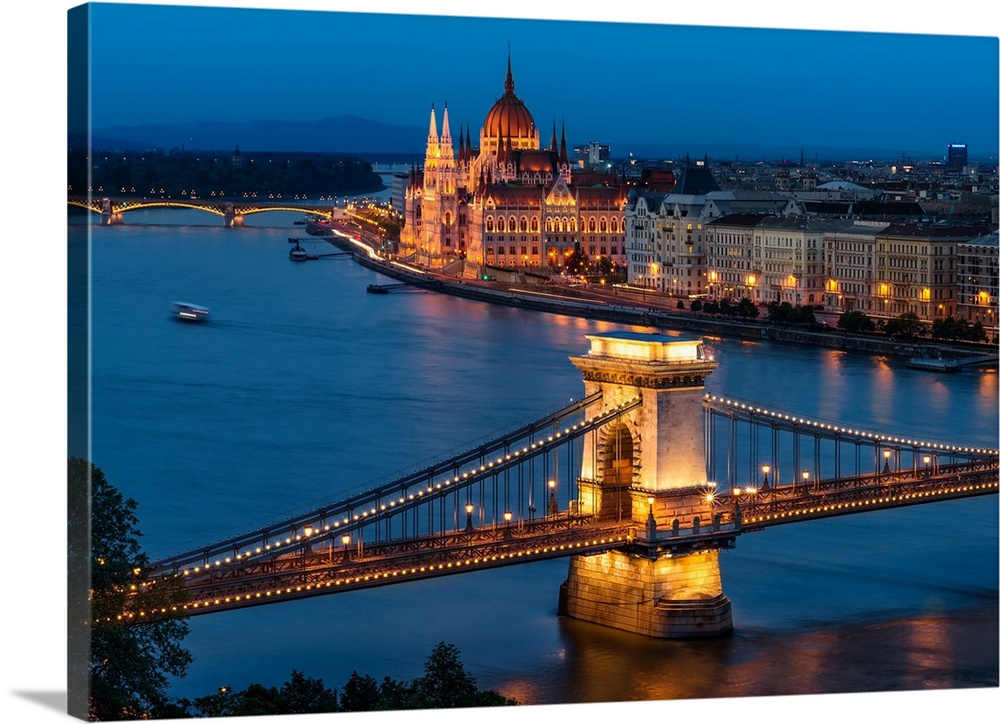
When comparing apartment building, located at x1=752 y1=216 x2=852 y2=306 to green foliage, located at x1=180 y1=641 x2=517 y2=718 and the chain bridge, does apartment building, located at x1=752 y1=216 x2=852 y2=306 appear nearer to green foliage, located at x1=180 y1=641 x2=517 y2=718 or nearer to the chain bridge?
the chain bridge

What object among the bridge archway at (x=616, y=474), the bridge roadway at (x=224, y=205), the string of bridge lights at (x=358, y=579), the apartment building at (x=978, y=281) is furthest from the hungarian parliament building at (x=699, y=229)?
the string of bridge lights at (x=358, y=579)

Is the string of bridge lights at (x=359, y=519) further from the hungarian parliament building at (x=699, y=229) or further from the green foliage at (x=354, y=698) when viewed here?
the hungarian parliament building at (x=699, y=229)

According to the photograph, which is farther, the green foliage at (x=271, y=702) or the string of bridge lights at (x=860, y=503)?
the string of bridge lights at (x=860, y=503)

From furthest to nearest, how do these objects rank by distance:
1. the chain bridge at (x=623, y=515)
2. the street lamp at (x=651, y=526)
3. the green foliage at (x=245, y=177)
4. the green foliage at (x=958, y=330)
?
1. the green foliage at (x=958, y=330)
2. the green foliage at (x=245, y=177)
3. the street lamp at (x=651, y=526)
4. the chain bridge at (x=623, y=515)

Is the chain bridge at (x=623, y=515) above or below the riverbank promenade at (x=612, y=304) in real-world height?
below

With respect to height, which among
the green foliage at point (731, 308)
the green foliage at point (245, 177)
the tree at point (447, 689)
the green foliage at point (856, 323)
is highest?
the green foliage at point (245, 177)

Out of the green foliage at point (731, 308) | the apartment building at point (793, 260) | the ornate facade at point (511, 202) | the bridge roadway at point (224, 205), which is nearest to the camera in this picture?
the green foliage at point (731, 308)

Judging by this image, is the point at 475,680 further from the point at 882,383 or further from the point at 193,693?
the point at 882,383

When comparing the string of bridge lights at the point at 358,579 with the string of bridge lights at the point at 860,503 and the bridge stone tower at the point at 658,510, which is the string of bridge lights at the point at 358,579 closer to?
the bridge stone tower at the point at 658,510
